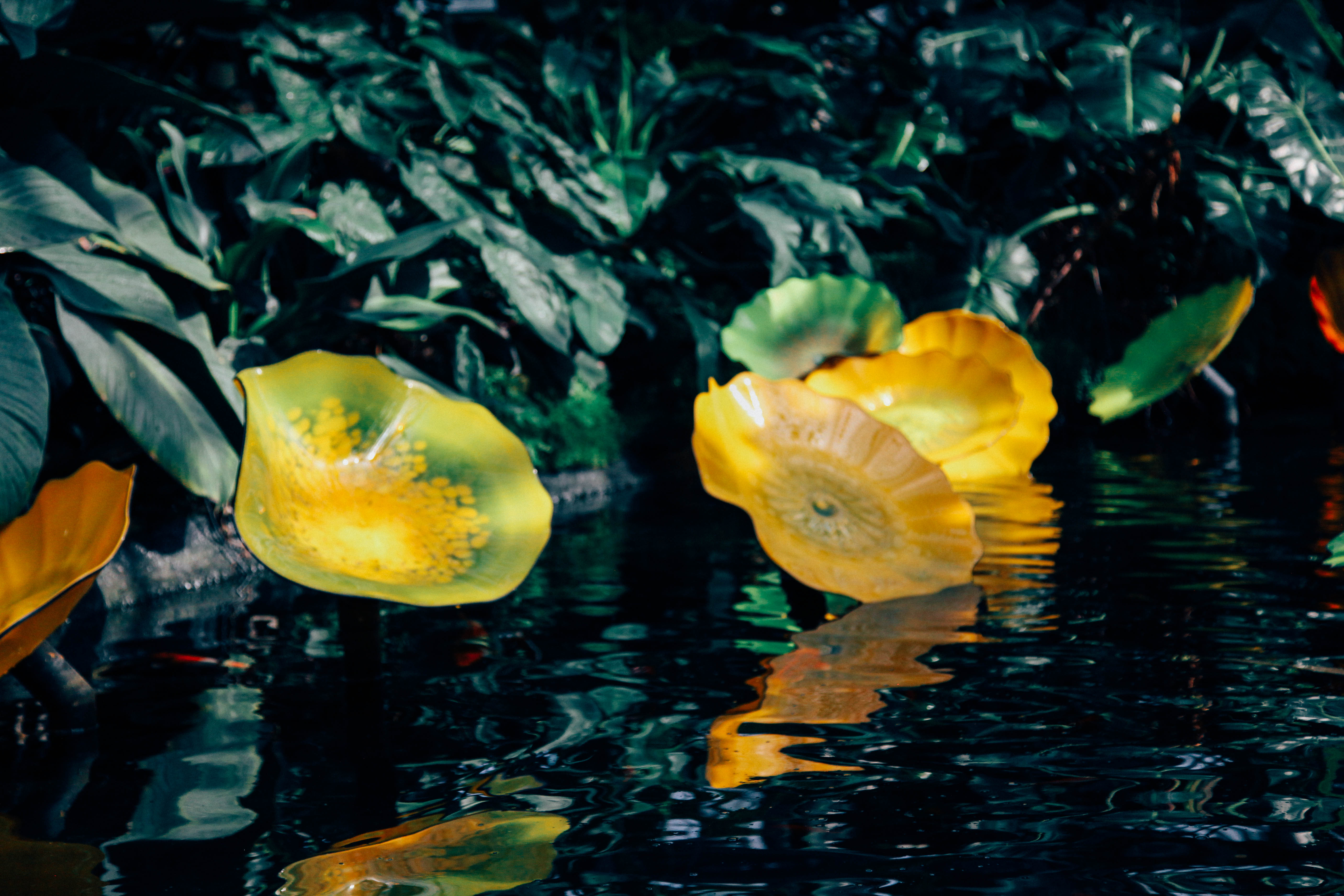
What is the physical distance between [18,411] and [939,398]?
2266mm

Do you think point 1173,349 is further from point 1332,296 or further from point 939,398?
point 939,398

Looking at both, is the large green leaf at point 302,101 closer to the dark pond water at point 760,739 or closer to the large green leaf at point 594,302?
the large green leaf at point 594,302

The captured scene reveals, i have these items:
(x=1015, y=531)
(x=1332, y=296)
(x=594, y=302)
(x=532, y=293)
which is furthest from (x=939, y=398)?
(x=1332, y=296)

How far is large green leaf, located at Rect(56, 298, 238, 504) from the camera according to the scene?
2014mm

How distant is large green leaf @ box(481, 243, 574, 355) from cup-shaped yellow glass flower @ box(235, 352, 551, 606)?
1.45 m

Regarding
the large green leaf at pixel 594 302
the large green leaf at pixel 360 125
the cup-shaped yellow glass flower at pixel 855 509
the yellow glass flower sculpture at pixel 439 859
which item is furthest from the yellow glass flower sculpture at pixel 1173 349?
the yellow glass flower sculpture at pixel 439 859

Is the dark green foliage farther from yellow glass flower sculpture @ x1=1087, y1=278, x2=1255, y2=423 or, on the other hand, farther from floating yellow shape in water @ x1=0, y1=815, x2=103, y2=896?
floating yellow shape in water @ x1=0, y1=815, x2=103, y2=896

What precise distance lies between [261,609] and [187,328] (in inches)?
25.3

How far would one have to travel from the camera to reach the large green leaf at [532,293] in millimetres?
3035

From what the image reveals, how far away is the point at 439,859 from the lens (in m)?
1.01

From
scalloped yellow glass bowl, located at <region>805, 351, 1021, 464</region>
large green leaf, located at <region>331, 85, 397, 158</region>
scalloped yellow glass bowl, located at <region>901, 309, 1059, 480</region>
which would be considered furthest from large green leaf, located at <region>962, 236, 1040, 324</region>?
large green leaf, located at <region>331, 85, 397, 158</region>

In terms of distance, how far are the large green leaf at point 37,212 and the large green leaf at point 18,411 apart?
0.09 metres

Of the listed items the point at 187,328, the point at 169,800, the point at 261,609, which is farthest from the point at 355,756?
the point at 187,328

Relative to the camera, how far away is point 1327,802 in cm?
108
